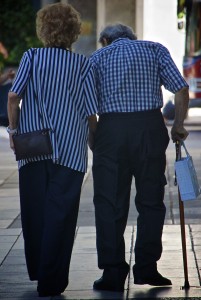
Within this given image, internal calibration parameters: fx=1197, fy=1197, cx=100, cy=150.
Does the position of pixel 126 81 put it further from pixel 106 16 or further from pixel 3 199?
pixel 106 16

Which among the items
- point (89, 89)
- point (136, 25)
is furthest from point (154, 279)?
point (136, 25)

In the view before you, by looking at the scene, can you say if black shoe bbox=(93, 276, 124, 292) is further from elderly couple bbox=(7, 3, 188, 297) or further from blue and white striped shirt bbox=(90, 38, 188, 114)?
blue and white striped shirt bbox=(90, 38, 188, 114)

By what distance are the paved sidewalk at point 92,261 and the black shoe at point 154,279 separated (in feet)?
0.13

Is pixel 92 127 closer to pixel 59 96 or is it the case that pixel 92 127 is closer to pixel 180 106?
pixel 59 96

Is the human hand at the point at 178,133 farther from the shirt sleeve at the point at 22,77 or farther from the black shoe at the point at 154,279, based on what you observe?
the shirt sleeve at the point at 22,77

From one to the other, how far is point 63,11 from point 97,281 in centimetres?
169

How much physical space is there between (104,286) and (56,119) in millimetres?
1090

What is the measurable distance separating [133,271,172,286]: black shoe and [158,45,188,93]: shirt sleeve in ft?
3.82

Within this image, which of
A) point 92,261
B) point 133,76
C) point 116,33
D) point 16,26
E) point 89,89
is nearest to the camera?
point 89,89

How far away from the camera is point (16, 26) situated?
42438 mm

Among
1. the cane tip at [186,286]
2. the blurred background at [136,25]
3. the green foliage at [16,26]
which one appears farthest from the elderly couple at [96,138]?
the green foliage at [16,26]

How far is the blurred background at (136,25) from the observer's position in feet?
89.5

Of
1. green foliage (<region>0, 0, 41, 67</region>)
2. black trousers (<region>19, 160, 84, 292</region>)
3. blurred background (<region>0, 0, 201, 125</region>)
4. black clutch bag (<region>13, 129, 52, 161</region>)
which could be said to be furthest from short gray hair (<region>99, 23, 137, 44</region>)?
green foliage (<region>0, 0, 41, 67</region>)

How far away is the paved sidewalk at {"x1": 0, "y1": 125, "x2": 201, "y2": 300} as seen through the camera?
24.0 feet
